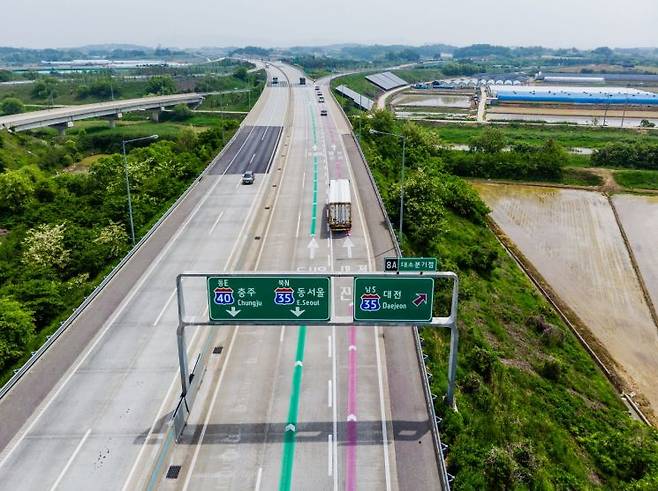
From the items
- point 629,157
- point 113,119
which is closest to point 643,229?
point 629,157

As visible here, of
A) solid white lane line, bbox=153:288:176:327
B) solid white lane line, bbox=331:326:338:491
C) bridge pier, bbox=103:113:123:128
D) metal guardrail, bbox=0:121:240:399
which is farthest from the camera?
bridge pier, bbox=103:113:123:128

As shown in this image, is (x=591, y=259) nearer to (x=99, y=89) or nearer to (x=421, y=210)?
(x=421, y=210)

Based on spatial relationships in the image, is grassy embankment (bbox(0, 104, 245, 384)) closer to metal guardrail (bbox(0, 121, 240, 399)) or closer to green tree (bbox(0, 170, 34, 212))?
green tree (bbox(0, 170, 34, 212))

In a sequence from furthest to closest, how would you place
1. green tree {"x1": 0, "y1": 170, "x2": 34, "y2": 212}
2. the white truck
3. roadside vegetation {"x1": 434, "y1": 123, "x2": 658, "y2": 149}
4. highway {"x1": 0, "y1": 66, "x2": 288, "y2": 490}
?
roadside vegetation {"x1": 434, "y1": 123, "x2": 658, "y2": 149} → green tree {"x1": 0, "y1": 170, "x2": 34, "y2": 212} → the white truck → highway {"x1": 0, "y1": 66, "x2": 288, "y2": 490}

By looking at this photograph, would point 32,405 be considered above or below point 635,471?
above

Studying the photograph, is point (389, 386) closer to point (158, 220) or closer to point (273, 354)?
point (273, 354)

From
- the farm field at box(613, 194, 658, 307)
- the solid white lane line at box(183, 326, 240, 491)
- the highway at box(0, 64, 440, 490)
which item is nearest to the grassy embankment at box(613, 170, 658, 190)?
the farm field at box(613, 194, 658, 307)

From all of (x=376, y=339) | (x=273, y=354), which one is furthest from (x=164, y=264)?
(x=376, y=339)
